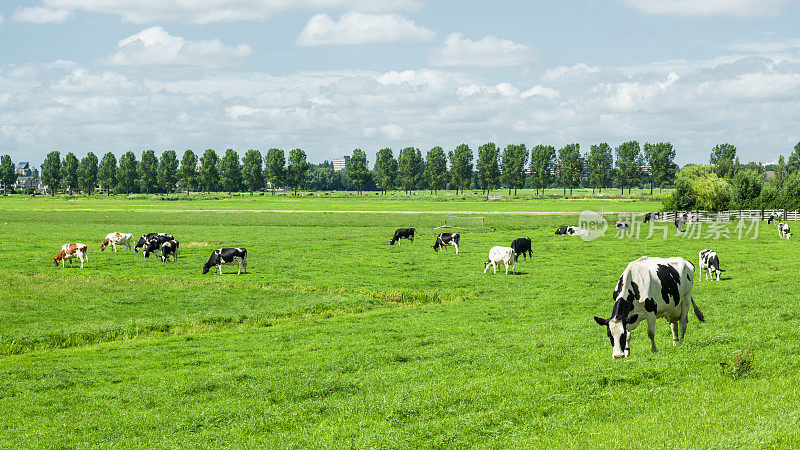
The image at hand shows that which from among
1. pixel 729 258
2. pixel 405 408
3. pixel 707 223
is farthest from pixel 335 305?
pixel 707 223

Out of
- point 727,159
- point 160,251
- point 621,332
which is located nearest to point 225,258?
point 160,251

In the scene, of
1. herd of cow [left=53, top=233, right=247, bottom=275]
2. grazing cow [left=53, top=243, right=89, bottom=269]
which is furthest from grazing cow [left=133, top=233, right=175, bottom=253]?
grazing cow [left=53, top=243, right=89, bottom=269]

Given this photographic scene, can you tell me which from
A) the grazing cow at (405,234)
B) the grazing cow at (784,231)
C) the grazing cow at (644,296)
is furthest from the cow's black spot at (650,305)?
the grazing cow at (784,231)

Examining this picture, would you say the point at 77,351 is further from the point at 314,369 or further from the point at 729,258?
the point at 729,258

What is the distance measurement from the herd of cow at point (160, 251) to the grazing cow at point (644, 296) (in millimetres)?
31838

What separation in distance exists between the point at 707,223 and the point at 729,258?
4143cm

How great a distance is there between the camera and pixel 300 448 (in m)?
13.2

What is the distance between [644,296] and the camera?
13.4m

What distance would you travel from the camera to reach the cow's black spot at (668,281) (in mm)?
13953

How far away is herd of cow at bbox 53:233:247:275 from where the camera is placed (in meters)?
41.9

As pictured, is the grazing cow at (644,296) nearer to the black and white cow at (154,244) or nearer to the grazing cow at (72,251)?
the grazing cow at (72,251)

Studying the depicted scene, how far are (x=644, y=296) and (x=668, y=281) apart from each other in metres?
1.07

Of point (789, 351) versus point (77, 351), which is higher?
point (789, 351)

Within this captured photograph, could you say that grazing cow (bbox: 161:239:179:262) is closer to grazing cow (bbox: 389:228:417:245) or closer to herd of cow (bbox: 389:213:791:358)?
grazing cow (bbox: 389:228:417:245)
